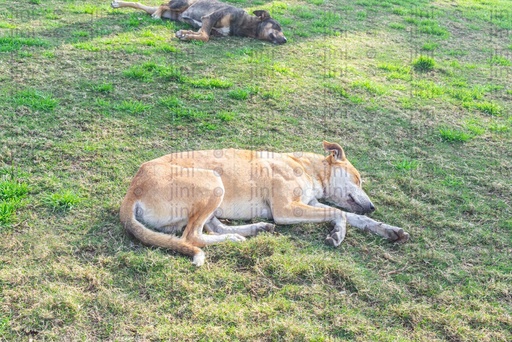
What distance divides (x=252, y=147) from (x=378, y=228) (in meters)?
1.99

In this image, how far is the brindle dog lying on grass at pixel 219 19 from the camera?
9227 millimetres

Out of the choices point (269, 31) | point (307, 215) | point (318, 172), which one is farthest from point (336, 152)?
point (269, 31)

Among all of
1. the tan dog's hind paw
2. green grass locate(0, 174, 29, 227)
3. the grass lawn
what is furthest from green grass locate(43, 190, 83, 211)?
the tan dog's hind paw

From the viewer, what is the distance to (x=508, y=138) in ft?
21.9

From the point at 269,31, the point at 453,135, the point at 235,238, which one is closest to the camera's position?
the point at 235,238

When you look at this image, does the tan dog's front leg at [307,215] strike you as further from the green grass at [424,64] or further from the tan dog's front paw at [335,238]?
the green grass at [424,64]

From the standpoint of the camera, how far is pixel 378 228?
4.41m

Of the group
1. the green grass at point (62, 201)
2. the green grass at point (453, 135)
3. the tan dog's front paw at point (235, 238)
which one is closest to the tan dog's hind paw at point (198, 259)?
the tan dog's front paw at point (235, 238)

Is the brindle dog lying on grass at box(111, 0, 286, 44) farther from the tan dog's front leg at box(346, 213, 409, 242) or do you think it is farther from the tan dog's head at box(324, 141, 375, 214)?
the tan dog's front leg at box(346, 213, 409, 242)

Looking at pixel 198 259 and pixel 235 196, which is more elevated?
pixel 235 196

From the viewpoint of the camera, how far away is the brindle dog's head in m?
9.23

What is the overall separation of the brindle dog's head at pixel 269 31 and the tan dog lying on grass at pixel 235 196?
15.8 ft

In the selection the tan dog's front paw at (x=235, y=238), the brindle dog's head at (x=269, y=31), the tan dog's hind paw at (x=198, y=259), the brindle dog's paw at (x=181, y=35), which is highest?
the brindle dog's head at (x=269, y=31)

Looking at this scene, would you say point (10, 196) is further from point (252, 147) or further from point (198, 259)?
point (252, 147)
